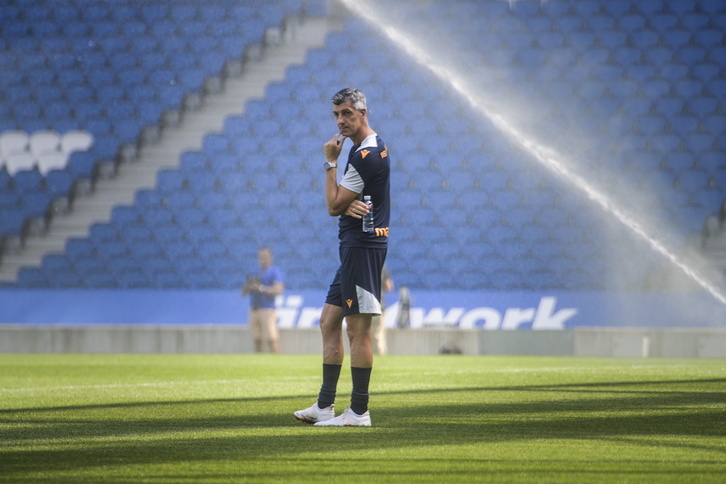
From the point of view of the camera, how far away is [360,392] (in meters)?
5.62

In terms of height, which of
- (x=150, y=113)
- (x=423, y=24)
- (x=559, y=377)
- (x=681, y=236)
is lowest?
(x=559, y=377)

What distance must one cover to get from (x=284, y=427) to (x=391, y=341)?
11941 millimetres

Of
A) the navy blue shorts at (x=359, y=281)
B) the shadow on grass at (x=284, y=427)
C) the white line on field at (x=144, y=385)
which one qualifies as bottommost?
the white line on field at (x=144, y=385)

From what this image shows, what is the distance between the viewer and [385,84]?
21.5 meters

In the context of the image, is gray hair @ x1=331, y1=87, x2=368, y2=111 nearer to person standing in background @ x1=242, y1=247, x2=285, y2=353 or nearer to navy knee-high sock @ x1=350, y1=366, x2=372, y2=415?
navy knee-high sock @ x1=350, y1=366, x2=372, y2=415

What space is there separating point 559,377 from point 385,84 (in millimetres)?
12332

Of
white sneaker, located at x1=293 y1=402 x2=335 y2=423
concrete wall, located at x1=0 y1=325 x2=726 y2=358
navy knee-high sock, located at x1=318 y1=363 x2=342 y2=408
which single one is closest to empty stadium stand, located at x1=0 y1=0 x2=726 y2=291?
concrete wall, located at x1=0 y1=325 x2=726 y2=358

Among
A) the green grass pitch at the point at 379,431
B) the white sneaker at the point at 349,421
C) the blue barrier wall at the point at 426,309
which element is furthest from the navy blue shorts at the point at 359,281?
the blue barrier wall at the point at 426,309

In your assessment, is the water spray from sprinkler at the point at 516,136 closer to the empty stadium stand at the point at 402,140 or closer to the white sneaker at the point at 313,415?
the empty stadium stand at the point at 402,140

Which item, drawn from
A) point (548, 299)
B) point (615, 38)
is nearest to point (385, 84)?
point (615, 38)

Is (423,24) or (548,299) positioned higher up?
(423,24)

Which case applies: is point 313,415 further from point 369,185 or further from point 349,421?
point 369,185

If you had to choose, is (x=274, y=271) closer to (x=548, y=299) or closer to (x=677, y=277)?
(x=548, y=299)

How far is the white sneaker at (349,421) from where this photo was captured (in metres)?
5.61
